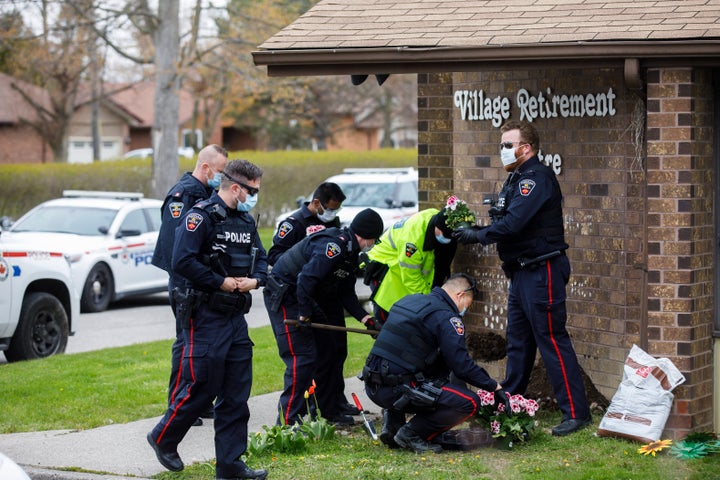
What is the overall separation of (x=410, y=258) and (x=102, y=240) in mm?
9075

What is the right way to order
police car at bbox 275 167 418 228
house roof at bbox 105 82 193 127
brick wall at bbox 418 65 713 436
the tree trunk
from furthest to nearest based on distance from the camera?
1. house roof at bbox 105 82 193 127
2. the tree trunk
3. police car at bbox 275 167 418 228
4. brick wall at bbox 418 65 713 436

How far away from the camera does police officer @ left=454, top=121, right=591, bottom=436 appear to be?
7.01 meters

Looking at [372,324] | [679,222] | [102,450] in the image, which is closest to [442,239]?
[372,324]

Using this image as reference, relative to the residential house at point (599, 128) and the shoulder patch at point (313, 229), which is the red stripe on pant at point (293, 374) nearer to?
the shoulder patch at point (313, 229)

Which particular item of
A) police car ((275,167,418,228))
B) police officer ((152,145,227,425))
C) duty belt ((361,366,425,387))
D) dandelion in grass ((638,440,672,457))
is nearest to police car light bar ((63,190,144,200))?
police car ((275,167,418,228))

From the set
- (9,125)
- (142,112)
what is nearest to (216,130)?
(142,112)

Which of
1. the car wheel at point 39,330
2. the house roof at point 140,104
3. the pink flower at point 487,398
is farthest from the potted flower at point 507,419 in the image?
the house roof at point 140,104

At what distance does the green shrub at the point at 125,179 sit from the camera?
97.3 feet

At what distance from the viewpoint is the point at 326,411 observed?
789cm

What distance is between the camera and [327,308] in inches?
311

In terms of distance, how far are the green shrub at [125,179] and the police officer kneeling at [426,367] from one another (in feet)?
71.6

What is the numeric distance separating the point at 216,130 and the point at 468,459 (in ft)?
185

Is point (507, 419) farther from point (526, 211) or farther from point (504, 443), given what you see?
point (526, 211)

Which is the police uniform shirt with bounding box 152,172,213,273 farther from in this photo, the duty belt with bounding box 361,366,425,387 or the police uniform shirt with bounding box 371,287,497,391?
the police uniform shirt with bounding box 371,287,497,391
